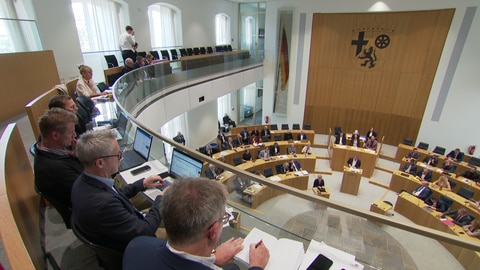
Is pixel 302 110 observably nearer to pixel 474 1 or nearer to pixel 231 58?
pixel 231 58

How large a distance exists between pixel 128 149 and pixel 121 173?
80cm

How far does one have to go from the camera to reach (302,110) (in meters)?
13.6

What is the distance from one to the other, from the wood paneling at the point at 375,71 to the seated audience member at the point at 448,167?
331cm

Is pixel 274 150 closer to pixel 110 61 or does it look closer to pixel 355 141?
pixel 355 141

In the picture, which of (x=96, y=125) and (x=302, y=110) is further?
(x=302, y=110)

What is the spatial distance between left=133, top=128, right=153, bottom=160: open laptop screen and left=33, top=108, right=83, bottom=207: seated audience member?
88cm

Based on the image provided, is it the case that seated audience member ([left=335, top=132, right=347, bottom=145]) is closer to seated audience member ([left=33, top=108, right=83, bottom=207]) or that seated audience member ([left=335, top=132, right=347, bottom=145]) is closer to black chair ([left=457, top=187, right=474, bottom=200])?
black chair ([left=457, top=187, right=474, bottom=200])

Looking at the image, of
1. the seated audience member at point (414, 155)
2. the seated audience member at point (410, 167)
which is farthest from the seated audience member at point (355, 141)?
the seated audience member at point (410, 167)

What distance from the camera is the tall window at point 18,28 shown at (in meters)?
5.60

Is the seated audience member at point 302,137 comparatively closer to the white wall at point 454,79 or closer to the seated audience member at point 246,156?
the seated audience member at point 246,156

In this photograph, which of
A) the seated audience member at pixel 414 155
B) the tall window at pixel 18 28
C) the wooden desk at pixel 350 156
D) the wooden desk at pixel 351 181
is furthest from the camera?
the wooden desk at pixel 350 156

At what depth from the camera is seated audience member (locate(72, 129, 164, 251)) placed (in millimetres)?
1508

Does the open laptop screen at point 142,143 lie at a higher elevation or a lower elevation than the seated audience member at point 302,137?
higher

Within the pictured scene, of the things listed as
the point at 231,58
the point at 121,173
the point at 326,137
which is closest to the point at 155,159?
the point at 121,173
